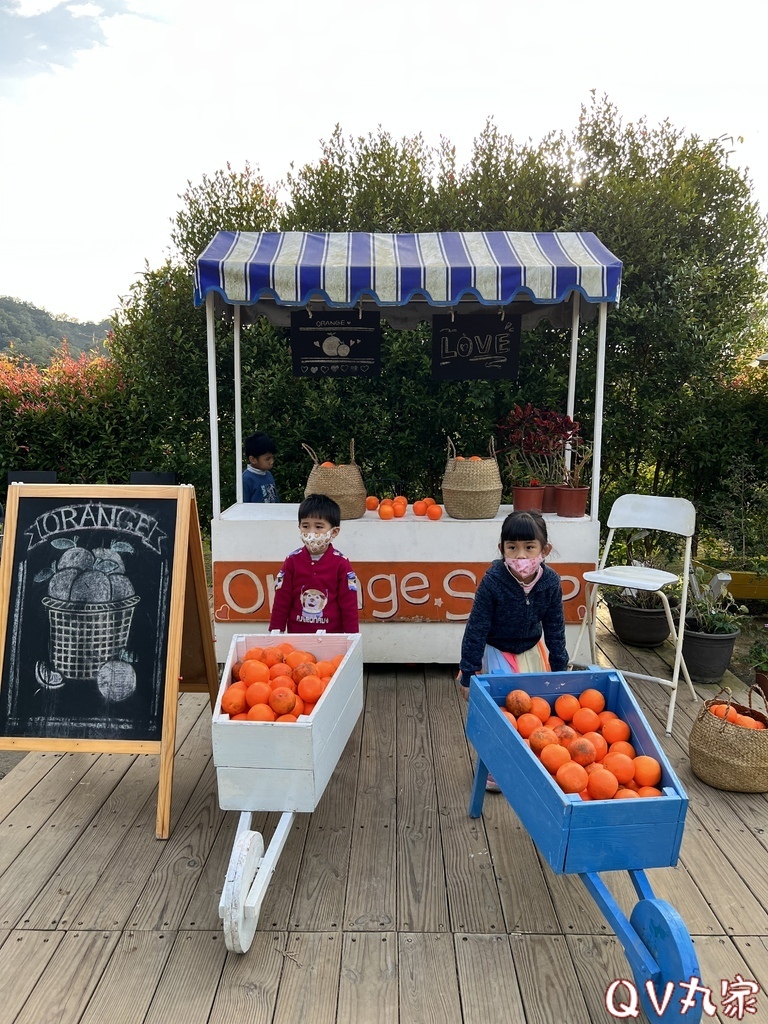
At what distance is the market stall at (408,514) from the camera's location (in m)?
4.05

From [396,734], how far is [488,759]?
1.37m

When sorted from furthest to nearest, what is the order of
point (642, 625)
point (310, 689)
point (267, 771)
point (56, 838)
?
point (642, 625), point (56, 838), point (310, 689), point (267, 771)

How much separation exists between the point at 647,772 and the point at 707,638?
8.98ft

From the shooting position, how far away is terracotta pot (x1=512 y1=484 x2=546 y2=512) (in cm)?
459

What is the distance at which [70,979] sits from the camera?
2104 mm

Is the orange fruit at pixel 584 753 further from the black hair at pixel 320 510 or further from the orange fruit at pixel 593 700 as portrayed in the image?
the black hair at pixel 320 510

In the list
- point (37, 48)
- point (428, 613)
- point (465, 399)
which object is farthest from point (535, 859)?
point (37, 48)

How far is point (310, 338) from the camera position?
5.28 meters

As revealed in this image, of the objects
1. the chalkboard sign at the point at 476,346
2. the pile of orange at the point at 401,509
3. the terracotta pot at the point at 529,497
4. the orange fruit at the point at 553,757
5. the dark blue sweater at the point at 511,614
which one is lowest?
the orange fruit at the point at 553,757

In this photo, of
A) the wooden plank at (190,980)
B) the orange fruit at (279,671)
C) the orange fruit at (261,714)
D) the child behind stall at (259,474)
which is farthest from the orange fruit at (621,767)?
the child behind stall at (259,474)

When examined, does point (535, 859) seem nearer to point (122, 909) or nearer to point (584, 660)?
point (122, 909)

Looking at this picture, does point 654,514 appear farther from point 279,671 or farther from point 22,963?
point 22,963

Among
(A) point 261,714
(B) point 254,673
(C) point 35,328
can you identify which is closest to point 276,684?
(B) point 254,673

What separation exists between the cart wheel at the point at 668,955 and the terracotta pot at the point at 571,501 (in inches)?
114
